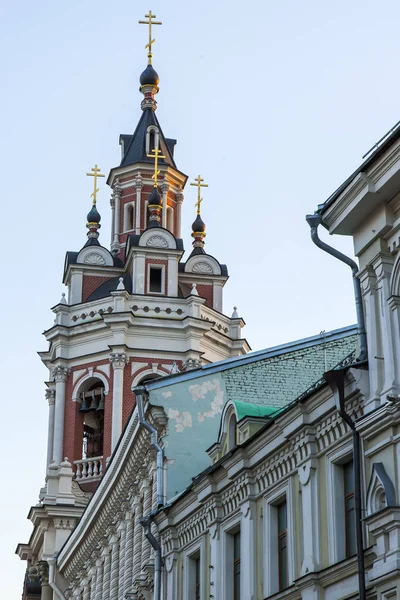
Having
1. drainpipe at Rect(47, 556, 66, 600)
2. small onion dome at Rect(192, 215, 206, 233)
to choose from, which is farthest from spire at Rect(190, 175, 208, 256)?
drainpipe at Rect(47, 556, 66, 600)

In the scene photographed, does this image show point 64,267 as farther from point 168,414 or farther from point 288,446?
point 288,446

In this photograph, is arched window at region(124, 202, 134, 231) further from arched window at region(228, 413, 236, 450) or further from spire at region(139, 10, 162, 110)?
arched window at region(228, 413, 236, 450)

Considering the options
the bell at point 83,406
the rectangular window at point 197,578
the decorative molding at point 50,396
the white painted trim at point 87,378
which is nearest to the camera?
the rectangular window at point 197,578

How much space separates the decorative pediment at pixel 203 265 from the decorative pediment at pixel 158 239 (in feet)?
6.99

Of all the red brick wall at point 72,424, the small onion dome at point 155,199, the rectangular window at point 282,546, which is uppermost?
the small onion dome at point 155,199

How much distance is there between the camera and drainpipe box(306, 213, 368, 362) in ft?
61.1

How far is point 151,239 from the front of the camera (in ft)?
186

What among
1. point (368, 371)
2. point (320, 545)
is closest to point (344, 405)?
point (368, 371)

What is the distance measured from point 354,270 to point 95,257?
39.9 meters

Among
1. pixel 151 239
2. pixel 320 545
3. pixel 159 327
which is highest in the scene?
pixel 151 239

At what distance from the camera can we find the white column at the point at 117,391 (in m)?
52.3

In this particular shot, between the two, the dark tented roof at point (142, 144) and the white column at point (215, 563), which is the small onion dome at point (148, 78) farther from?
the white column at point (215, 563)

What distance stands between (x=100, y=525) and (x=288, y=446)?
61.4 ft

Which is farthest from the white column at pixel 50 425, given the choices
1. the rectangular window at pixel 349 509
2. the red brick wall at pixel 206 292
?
the rectangular window at pixel 349 509
